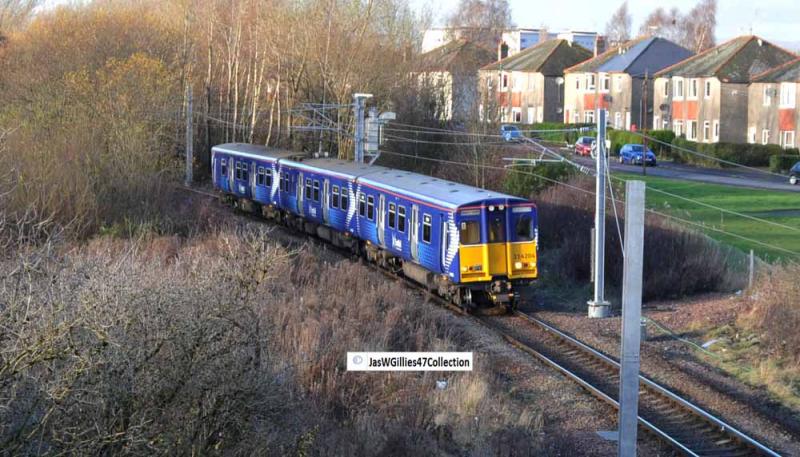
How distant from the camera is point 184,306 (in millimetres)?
8242

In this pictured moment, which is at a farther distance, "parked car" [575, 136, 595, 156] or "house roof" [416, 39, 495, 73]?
"parked car" [575, 136, 595, 156]

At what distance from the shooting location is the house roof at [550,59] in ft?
244

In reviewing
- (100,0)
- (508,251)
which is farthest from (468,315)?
(100,0)

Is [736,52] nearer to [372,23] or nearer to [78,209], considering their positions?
[372,23]

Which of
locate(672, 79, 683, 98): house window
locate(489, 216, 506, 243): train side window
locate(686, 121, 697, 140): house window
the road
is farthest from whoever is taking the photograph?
locate(672, 79, 683, 98): house window

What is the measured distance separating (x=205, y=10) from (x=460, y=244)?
36.6m

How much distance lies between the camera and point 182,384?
8094 millimetres

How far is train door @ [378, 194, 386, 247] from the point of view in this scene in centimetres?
2216

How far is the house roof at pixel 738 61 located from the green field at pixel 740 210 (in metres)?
15.9

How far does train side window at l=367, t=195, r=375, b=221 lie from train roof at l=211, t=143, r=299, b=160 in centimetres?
755

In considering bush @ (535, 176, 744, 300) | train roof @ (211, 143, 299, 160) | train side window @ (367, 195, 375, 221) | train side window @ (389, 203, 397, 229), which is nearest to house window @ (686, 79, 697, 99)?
train roof @ (211, 143, 299, 160)

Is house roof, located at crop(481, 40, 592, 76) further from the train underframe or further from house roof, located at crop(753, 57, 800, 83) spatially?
the train underframe

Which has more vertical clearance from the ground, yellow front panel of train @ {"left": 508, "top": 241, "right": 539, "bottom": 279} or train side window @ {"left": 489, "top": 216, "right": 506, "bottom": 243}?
train side window @ {"left": 489, "top": 216, "right": 506, "bottom": 243}

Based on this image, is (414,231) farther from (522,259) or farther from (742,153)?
(742,153)
